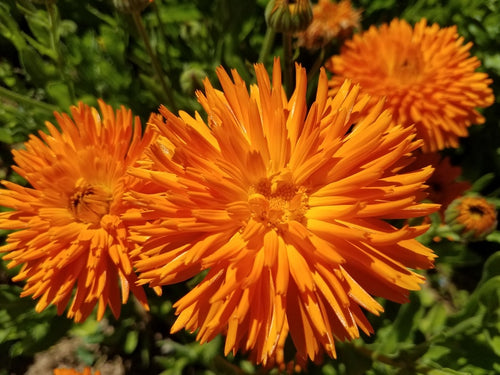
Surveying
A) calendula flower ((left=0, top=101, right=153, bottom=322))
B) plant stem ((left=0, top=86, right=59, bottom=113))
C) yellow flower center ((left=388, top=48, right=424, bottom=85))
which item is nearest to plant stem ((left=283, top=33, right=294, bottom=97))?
yellow flower center ((left=388, top=48, right=424, bottom=85))

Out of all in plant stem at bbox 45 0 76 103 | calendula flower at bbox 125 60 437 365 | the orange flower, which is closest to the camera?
calendula flower at bbox 125 60 437 365

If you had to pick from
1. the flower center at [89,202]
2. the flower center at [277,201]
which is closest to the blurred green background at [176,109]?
the flower center at [89,202]

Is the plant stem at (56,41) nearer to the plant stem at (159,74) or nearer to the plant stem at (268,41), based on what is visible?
the plant stem at (159,74)

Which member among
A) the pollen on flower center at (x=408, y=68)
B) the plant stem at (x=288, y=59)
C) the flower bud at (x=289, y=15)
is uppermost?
the pollen on flower center at (x=408, y=68)

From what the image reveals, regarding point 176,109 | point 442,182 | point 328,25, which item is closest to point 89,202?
point 176,109

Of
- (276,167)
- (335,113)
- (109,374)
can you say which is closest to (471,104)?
(335,113)

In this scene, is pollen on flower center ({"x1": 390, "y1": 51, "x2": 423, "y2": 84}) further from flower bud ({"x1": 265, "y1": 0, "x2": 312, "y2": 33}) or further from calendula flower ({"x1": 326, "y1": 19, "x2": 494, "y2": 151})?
flower bud ({"x1": 265, "y1": 0, "x2": 312, "y2": 33})
